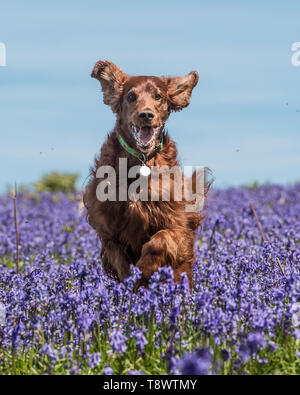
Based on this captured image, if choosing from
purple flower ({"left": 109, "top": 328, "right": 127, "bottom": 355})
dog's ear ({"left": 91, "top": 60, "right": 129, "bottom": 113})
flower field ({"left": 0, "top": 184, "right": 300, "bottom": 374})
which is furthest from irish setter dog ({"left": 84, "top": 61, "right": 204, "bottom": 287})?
purple flower ({"left": 109, "top": 328, "right": 127, "bottom": 355})

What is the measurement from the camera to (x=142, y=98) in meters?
4.98

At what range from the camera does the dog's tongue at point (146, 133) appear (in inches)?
193

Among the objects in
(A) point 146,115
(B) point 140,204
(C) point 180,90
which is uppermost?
(C) point 180,90

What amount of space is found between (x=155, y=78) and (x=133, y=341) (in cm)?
258

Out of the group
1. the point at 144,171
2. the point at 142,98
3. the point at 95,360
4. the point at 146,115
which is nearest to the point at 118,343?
the point at 95,360

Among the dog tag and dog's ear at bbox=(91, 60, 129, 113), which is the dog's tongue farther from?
dog's ear at bbox=(91, 60, 129, 113)

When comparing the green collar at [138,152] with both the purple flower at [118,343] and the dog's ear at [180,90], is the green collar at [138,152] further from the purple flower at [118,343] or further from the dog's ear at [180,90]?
the purple flower at [118,343]

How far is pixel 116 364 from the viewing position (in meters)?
3.42

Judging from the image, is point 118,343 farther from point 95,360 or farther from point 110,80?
point 110,80

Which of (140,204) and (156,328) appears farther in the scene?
(140,204)

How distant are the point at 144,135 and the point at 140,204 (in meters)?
0.57

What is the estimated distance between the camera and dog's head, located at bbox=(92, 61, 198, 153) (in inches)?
191

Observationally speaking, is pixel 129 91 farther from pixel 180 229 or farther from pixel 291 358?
pixel 291 358

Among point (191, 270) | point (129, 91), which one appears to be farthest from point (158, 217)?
point (129, 91)
